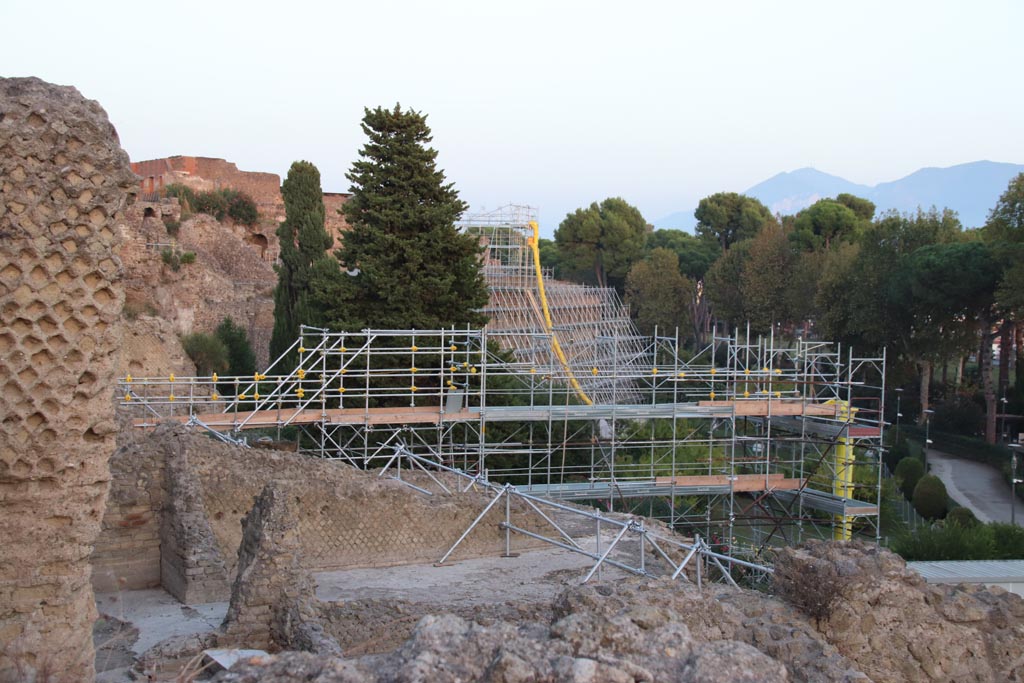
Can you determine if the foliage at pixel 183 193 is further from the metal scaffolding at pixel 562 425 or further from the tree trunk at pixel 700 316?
the tree trunk at pixel 700 316

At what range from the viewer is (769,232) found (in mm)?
36000

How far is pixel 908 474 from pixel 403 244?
12.1 meters

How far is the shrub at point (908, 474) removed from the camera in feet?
69.4

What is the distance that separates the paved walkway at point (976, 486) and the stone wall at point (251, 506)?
42.5 ft

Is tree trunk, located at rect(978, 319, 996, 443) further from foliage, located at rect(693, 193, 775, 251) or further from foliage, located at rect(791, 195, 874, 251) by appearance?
foliage, located at rect(693, 193, 775, 251)

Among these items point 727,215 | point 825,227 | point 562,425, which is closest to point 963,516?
point 562,425

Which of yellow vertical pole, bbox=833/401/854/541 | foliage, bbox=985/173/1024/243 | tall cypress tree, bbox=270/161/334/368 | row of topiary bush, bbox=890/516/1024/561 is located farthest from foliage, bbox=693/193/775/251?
row of topiary bush, bbox=890/516/1024/561

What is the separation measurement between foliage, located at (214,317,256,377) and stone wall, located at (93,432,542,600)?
40.4ft

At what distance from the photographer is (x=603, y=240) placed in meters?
45.0

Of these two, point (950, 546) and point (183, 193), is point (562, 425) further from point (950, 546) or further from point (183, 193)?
point (183, 193)

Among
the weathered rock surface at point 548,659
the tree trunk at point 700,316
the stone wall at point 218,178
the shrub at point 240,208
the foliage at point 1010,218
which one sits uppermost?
the stone wall at point 218,178

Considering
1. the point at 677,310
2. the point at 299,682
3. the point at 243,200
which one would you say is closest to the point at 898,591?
the point at 299,682

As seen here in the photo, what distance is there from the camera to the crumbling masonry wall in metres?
4.42

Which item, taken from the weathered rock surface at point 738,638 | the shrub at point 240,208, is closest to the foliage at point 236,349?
the shrub at point 240,208
